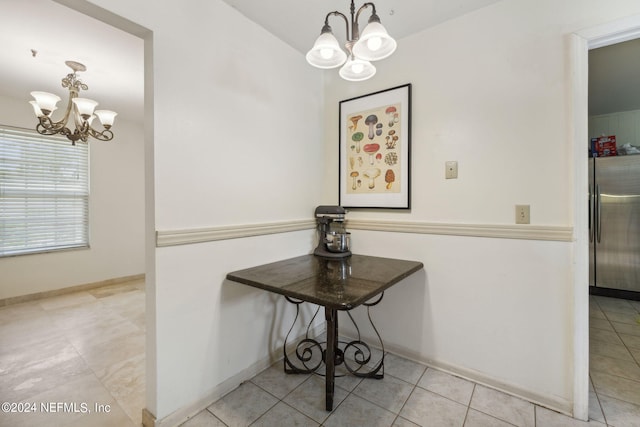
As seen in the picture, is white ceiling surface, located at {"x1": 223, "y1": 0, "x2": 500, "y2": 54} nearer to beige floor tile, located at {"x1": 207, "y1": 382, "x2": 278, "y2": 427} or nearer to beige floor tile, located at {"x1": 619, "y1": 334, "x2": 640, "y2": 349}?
beige floor tile, located at {"x1": 207, "y1": 382, "x2": 278, "y2": 427}

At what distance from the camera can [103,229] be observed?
3756 mm

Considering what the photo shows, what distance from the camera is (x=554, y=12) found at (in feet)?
4.71

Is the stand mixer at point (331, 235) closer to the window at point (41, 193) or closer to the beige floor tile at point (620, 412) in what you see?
the beige floor tile at point (620, 412)

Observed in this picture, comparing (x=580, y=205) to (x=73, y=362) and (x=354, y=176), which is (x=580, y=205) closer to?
(x=354, y=176)

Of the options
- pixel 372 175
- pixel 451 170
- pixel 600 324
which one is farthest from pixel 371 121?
pixel 600 324

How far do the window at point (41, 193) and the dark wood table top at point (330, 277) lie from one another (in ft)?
10.9

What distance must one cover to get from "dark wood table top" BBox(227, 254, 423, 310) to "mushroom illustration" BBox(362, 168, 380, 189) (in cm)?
56

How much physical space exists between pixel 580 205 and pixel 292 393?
1.87m

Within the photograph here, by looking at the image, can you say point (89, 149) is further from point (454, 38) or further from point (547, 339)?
point (547, 339)

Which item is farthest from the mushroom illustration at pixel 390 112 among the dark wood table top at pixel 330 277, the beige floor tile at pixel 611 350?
the beige floor tile at pixel 611 350

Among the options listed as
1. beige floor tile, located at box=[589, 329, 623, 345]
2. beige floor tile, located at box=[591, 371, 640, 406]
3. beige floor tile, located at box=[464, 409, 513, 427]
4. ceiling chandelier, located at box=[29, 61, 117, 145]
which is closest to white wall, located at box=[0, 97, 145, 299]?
ceiling chandelier, located at box=[29, 61, 117, 145]

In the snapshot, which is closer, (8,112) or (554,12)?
(554,12)

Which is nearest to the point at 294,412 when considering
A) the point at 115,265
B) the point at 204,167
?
the point at 204,167

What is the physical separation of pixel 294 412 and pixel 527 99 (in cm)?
214
